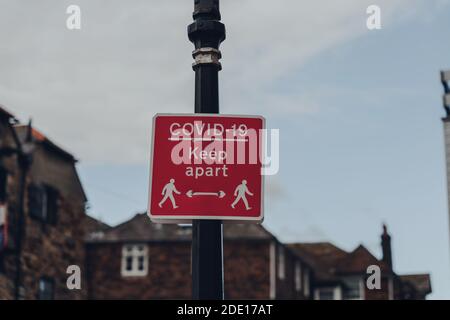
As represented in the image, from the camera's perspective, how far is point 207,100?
7148 millimetres

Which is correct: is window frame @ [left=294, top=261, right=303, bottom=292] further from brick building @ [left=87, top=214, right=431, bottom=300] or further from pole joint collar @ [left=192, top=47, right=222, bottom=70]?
pole joint collar @ [left=192, top=47, right=222, bottom=70]

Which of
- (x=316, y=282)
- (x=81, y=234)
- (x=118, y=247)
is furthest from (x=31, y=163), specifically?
(x=316, y=282)

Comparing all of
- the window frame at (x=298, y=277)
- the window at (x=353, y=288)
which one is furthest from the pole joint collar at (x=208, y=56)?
the window at (x=353, y=288)

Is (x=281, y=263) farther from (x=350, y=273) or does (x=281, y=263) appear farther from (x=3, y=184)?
(x=3, y=184)

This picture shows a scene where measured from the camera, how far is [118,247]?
40.5 m

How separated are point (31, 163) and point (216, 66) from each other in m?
24.6

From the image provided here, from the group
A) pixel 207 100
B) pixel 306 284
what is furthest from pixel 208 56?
pixel 306 284

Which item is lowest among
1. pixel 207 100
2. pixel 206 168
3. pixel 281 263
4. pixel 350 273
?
pixel 206 168

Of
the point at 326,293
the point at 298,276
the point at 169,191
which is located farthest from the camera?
the point at 326,293

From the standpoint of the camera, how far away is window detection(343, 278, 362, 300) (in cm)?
4972

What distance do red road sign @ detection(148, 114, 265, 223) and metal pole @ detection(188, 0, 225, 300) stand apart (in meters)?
0.18

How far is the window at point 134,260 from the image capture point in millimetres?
40125

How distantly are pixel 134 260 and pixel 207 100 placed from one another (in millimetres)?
33895
